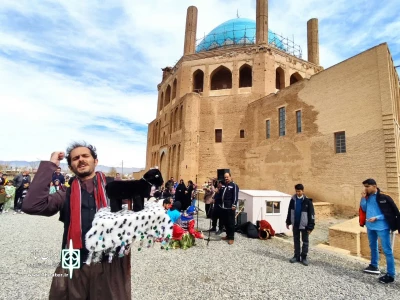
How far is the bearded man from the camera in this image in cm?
182

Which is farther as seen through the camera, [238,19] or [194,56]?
[238,19]

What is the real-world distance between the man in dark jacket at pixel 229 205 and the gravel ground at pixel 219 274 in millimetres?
391

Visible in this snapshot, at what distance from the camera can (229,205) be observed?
23.2 ft

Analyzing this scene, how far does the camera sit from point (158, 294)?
376 cm

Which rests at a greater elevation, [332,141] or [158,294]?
[332,141]

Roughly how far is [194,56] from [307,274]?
2600 cm

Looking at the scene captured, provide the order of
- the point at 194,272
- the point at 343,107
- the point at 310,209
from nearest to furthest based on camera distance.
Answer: the point at 194,272 < the point at 310,209 < the point at 343,107

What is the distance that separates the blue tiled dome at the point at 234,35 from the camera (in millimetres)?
27766

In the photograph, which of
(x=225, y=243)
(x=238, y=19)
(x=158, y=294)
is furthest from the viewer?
(x=238, y=19)

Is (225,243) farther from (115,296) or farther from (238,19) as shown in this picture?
(238,19)

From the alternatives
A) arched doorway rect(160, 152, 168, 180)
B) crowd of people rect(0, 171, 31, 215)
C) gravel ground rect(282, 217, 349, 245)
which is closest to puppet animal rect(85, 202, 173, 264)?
gravel ground rect(282, 217, 349, 245)

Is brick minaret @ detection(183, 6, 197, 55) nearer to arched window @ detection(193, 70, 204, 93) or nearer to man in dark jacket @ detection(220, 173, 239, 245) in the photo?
arched window @ detection(193, 70, 204, 93)

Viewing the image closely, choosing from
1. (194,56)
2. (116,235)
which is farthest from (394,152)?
(194,56)
